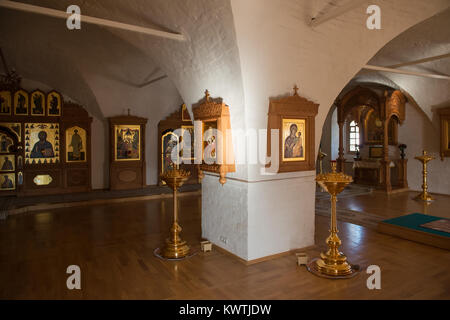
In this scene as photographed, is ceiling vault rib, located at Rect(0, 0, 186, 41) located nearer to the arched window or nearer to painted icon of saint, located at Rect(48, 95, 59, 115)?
painted icon of saint, located at Rect(48, 95, 59, 115)

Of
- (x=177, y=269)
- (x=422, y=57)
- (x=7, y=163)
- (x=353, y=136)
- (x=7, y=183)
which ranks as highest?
(x=422, y=57)

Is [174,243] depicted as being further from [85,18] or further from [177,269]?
[85,18]

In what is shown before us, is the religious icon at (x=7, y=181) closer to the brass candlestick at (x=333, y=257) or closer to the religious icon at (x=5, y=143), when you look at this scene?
the religious icon at (x=5, y=143)

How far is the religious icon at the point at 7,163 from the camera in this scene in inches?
387

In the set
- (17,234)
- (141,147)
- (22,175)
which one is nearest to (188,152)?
(141,147)

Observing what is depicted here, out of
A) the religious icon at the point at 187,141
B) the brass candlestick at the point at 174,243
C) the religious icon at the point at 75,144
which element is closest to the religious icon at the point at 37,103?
the religious icon at the point at 75,144

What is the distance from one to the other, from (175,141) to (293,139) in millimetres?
7451

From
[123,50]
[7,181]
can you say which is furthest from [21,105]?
[123,50]

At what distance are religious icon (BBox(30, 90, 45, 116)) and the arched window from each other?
11.2 m

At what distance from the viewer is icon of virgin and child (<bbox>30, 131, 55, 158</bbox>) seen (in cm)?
1006

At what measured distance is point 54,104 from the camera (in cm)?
1028

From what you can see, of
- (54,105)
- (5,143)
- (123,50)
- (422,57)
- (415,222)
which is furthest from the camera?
(54,105)

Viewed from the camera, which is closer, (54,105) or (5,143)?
(5,143)
